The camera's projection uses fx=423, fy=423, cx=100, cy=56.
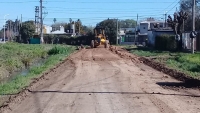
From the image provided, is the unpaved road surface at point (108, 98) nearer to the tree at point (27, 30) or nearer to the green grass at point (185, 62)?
the green grass at point (185, 62)

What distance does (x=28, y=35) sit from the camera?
110750mm

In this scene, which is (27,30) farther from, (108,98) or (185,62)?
(108,98)

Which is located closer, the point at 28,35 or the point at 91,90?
the point at 91,90

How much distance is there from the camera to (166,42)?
51.8m

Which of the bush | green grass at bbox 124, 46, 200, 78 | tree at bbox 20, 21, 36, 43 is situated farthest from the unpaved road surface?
tree at bbox 20, 21, 36, 43

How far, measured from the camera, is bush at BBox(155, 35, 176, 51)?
50.4 meters

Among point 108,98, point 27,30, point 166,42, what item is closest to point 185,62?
point 108,98

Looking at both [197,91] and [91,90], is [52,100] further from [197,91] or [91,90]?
[197,91]

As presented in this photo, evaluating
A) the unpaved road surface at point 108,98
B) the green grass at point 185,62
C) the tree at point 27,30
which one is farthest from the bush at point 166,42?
the tree at point 27,30

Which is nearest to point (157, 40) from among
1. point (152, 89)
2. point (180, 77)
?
point (180, 77)

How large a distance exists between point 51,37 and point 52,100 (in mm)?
92550

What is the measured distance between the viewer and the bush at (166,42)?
165 ft

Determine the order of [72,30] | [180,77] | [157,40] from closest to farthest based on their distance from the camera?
[180,77], [157,40], [72,30]

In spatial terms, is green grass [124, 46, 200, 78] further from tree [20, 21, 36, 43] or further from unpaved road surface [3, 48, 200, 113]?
tree [20, 21, 36, 43]
